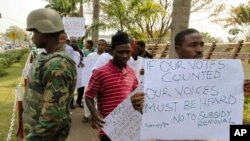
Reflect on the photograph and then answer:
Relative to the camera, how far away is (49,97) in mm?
2621

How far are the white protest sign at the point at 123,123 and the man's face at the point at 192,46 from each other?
64cm

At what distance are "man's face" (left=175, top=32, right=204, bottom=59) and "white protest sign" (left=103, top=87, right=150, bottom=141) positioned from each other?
64cm

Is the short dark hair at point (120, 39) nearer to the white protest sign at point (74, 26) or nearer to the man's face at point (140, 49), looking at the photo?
the man's face at point (140, 49)

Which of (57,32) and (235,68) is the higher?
(57,32)

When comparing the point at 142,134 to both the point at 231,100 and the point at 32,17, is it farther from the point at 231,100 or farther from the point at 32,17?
the point at 32,17

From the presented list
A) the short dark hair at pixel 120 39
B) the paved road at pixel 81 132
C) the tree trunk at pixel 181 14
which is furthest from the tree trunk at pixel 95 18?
the short dark hair at pixel 120 39

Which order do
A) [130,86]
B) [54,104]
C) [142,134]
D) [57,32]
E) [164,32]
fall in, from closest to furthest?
[54,104], [57,32], [142,134], [130,86], [164,32]

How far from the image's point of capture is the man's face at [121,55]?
400cm

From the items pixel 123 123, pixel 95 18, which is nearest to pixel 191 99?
pixel 123 123

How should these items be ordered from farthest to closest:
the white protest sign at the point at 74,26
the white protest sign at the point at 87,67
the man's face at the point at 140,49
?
the white protest sign at the point at 74,26, the white protest sign at the point at 87,67, the man's face at the point at 140,49

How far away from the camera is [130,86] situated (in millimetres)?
4035

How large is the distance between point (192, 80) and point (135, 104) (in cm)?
46

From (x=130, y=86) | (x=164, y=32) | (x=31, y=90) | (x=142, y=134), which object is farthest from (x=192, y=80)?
(x=164, y=32)

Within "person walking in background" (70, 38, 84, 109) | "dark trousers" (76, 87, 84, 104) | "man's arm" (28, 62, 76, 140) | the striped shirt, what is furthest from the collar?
"dark trousers" (76, 87, 84, 104)
